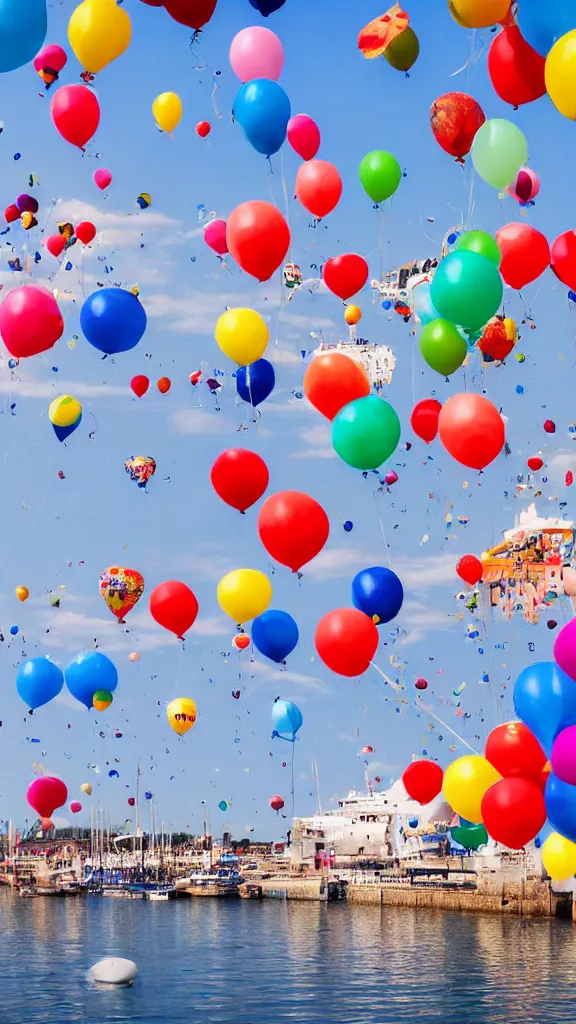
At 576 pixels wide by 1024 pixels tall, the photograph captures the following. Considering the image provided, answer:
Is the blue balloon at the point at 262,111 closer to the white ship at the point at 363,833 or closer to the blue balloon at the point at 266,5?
the blue balloon at the point at 266,5

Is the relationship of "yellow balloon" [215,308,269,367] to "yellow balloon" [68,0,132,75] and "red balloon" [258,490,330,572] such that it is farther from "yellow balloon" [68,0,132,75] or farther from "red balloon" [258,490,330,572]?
"yellow balloon" [68,0,132,75]

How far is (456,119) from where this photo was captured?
64.0 feet

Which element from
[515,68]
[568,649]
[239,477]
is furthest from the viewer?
[239,477]

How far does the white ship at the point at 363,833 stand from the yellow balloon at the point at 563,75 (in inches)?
2578

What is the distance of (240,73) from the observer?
761 inches

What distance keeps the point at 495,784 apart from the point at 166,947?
29718 millimetres

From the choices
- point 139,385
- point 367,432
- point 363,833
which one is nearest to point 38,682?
point 139,385

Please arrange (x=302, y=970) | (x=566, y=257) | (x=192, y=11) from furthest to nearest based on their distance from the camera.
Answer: (x=302, y=970)
(x=566, y=257)
(x=192, y=11)

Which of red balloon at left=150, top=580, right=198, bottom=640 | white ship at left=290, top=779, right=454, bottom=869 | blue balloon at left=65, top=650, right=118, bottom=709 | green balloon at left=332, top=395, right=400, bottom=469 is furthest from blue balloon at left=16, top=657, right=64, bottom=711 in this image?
white ship at left=290, top=779, right=454, bottom=869

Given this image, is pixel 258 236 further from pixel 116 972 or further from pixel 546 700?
pixel 116 972

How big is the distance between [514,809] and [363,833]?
6646cm

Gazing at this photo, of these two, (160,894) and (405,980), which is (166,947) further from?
(160,894)

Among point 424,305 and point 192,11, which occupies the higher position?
point 192,11

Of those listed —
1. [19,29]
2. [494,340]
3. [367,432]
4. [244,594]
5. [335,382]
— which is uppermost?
[19,29]
